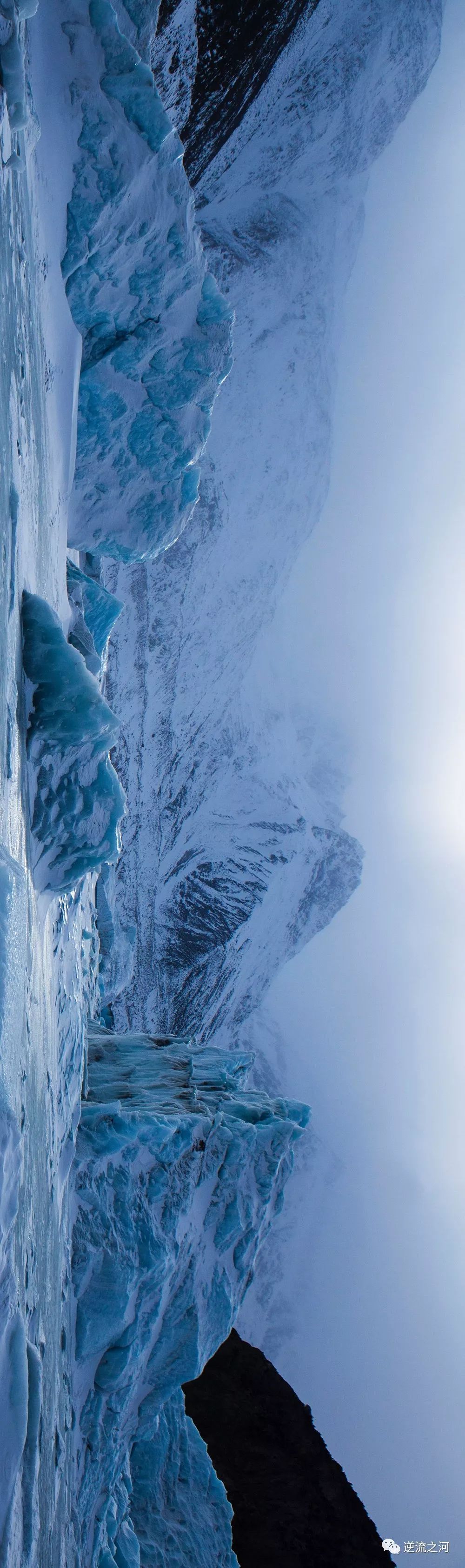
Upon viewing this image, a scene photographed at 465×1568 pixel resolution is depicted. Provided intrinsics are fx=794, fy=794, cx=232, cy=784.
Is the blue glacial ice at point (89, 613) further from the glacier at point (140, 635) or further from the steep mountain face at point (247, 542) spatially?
the steep mountain face at point (247, 542)

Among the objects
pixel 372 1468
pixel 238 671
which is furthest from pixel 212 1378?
pixel 238 671

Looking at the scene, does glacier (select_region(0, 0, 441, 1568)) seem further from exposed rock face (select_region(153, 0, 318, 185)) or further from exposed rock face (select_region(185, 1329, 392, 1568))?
exposed rock face (select_region(185, 1329, 392, 1568))

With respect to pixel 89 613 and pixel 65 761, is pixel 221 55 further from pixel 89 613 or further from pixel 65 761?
pixel 65 761

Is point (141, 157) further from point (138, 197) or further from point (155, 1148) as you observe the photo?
point (155, 1148)

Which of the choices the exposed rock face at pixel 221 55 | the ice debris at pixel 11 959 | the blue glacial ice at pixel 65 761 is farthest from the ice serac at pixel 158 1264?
the exposed rock face at pixel 221 55

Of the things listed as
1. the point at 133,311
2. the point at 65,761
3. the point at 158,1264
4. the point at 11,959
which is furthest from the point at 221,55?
the point at 158,1264

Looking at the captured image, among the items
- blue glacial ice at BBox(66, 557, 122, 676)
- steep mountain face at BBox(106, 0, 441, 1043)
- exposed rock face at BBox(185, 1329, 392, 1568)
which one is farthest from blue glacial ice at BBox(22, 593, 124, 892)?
exposed rock face at BBox(185, 1329, 392, 1568)
